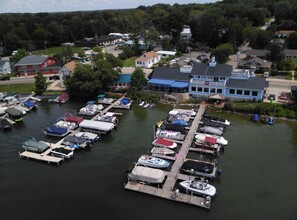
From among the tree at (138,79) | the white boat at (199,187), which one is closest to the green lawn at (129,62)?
the tree at (138,79)

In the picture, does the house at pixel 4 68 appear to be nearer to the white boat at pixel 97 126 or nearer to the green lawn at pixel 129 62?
the green lawn at pixel 129 62

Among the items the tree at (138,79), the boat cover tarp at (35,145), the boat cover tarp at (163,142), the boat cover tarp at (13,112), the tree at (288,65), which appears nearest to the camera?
the boat cover tarp at (163,142)

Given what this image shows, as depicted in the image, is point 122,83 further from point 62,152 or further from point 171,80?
point 62,152

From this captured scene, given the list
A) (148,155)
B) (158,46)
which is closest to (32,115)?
(148,155)

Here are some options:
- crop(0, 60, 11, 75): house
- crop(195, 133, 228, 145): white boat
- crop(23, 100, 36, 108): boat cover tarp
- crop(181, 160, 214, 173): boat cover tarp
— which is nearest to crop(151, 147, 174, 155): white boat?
crop(181, 160, 214, 173): boat cover tarp

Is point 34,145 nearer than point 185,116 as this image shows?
Yes

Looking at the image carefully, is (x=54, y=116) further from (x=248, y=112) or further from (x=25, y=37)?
(x=25, y=37)

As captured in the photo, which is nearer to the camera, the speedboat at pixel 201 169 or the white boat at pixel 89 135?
the speedboat at pixel 201 169
